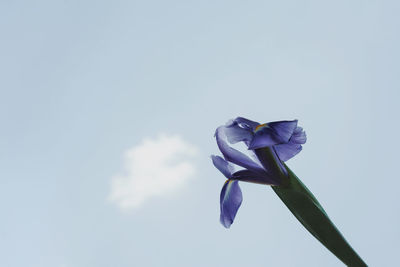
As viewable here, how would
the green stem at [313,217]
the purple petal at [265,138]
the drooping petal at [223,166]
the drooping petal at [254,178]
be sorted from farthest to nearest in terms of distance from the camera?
the drooping petal at [223,166] → the drooping petal at [254,178] → the purple petal at [265,138] → the green stem at [313,217]

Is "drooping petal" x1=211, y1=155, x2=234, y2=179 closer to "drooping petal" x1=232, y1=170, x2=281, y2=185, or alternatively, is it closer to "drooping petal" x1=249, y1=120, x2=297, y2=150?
"drooping petal" x1=232, y1=170, x2=281, y2=185

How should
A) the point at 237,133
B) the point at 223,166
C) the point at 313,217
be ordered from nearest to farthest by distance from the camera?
the point at 313,217, the point at 237,133, the point at 223,166

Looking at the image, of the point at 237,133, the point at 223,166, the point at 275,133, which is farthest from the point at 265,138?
the point at 223,166

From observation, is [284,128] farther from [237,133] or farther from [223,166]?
[223,166]

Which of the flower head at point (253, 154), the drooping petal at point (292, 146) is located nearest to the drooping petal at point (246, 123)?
the flower head at point (253, 154)

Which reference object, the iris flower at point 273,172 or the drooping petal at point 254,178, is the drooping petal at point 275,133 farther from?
the drooping petal at point 254,178
